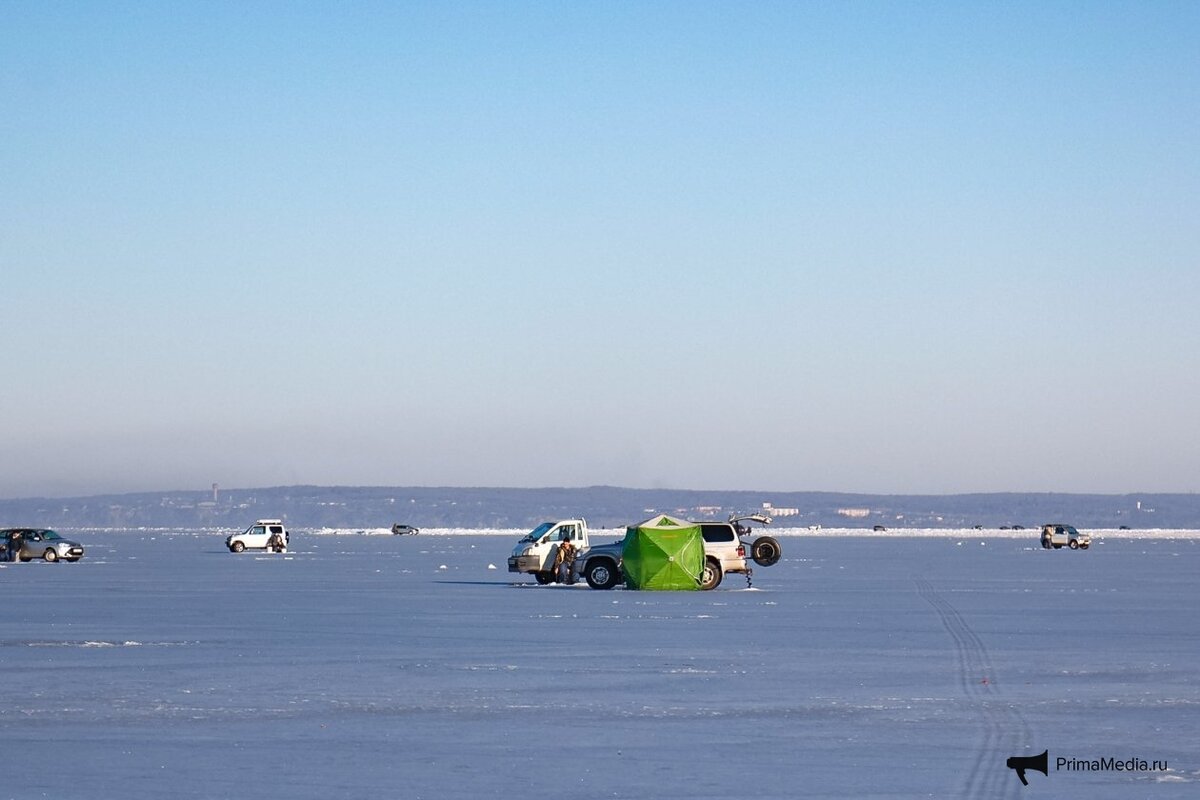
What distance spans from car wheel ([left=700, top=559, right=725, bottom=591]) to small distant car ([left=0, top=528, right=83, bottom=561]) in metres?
37.6

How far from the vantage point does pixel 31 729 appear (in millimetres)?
19016

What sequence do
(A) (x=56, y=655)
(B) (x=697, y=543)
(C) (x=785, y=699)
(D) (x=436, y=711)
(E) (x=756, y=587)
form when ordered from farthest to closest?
(E) (x=756, y=587), (B) (x=697, y=543), (A) (x=56, y=655), (C) (x=785, y=699), (D) (x=436, y=711)

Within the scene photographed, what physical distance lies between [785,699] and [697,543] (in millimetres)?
27582

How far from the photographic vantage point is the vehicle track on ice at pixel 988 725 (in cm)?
1523

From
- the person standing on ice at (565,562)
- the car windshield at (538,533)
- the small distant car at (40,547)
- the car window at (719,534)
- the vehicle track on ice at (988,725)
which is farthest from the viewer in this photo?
the small distant car at (40,547)

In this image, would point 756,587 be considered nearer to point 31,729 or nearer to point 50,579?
point 50,579

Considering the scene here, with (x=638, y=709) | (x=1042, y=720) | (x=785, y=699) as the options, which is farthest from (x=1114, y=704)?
(x=638, y=709)

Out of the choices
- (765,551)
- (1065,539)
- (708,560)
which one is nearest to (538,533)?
(765,551)

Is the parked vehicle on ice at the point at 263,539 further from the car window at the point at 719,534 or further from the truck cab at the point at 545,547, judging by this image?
the car window at the point at 719,534

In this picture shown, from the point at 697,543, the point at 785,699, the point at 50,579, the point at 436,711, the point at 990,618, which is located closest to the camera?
the point at 436,711

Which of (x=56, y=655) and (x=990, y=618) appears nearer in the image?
(x=56, y=655)

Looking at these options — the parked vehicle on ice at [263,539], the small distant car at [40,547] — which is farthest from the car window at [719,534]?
the parked vehicle on ice at [263,539]

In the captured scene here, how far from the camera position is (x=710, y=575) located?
5159cm

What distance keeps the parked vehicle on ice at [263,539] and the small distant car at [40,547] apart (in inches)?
846
